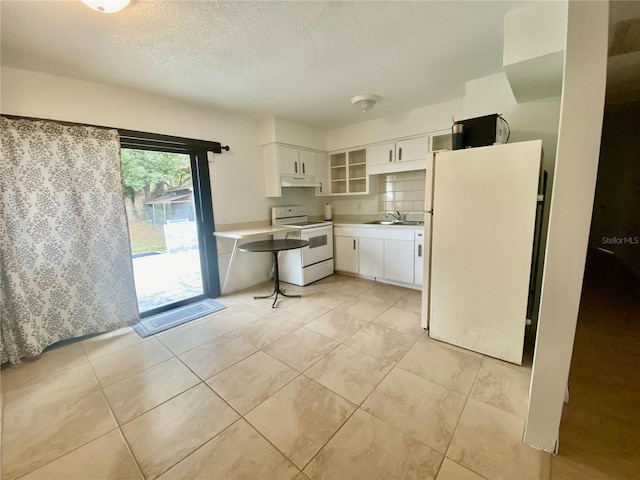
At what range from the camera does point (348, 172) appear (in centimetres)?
426

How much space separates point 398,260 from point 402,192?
109 cm

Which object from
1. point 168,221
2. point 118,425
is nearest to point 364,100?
point 168,221

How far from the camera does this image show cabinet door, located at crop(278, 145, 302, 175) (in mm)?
3686

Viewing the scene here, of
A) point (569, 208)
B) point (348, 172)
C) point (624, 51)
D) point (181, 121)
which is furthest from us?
point (348, 172)

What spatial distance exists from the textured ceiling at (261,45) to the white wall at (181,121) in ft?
0.44

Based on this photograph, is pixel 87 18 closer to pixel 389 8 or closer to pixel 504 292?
pixel 389 8

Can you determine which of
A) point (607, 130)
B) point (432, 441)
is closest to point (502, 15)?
point (432, 441)

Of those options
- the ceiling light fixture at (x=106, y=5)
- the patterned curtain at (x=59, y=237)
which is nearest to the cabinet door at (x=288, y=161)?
the patterned curtain at (x=59, y=237)

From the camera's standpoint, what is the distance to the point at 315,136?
13.7ft

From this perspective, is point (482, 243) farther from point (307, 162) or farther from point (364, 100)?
point (307, 162)

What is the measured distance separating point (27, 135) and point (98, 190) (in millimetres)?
566

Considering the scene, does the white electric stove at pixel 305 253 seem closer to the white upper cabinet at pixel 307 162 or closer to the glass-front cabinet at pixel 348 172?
the white upper cabinet at pixel 307 162

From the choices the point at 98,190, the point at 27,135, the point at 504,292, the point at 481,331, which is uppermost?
the point at 27,135

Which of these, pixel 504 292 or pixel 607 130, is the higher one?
pixel 607 130
